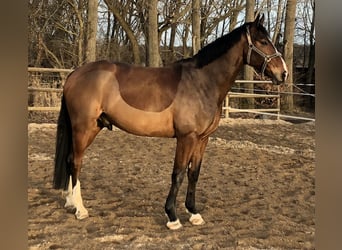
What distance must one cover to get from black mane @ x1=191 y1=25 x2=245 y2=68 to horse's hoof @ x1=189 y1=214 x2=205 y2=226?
0.78 metres

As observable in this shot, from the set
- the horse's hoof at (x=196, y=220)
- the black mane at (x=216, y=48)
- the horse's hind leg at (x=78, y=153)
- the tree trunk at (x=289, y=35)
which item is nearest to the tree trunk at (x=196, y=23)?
the black mane at (x=216, y=48)

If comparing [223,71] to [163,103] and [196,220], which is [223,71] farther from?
[196,220]

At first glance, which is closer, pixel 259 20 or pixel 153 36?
pixel 259 20

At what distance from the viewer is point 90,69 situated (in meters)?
1.93

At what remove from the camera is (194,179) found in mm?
1950

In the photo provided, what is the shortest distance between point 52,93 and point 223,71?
91cm

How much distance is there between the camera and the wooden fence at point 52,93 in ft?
6.08

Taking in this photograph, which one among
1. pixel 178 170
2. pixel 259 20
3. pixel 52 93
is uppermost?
pixel 259 20

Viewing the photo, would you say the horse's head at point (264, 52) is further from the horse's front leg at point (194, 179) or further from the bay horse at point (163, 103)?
the horse's front leg at point (194, 179)

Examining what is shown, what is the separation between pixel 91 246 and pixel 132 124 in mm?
628

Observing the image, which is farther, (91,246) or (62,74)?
(62,74)

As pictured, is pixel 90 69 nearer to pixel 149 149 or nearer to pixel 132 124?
pixel 132 124

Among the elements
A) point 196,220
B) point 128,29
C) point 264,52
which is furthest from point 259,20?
point 196,220
